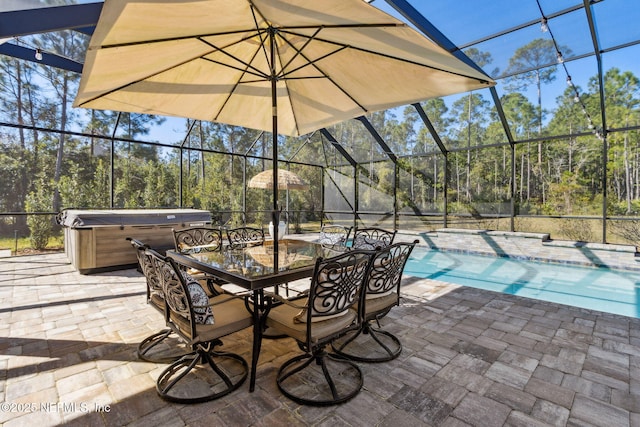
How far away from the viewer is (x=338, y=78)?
3154 mm

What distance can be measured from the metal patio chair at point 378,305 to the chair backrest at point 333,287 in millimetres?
175

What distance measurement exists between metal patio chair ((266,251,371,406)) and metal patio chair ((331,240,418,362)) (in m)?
→ 0.18

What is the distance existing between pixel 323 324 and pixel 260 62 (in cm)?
265

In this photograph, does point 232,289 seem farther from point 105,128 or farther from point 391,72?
point 105,128

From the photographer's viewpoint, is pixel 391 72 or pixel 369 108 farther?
pixel 369 108

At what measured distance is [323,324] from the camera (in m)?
2.01

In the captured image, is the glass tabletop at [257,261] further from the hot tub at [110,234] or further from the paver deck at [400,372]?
the hot tub at [110,234]

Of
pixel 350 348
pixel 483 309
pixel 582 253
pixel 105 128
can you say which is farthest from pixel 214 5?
pixel 105 128

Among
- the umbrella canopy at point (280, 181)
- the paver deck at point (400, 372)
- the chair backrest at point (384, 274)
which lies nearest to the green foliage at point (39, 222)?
the paver deck at point (400, 372)

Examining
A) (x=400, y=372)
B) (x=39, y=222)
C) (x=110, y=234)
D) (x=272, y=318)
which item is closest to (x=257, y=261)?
(x=272, y=318)

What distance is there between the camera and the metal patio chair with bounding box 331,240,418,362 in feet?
8.00

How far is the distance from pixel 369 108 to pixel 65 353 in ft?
12.2

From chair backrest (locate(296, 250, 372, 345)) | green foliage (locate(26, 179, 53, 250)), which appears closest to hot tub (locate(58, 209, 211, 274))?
green foliage (locate(26, 179, 53, 250))

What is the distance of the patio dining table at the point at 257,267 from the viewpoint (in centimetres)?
207
